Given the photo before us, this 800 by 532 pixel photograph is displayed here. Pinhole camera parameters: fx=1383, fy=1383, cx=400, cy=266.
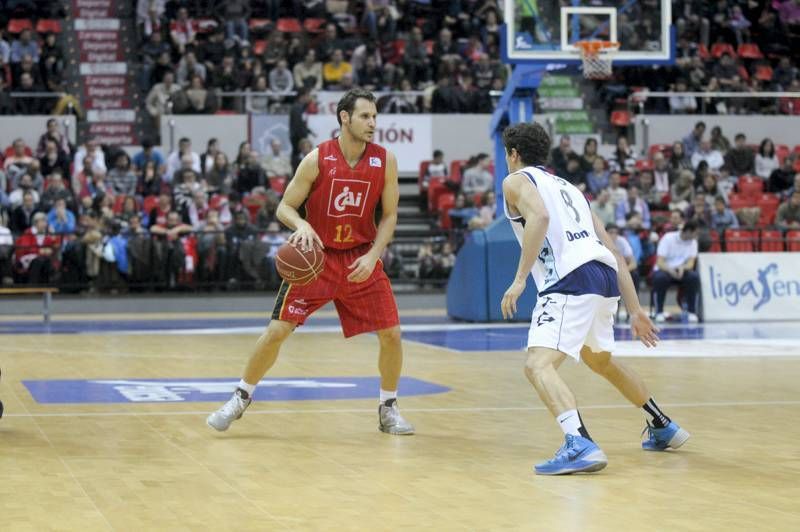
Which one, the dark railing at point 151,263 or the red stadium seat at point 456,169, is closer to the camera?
the dark railing at point 151,263


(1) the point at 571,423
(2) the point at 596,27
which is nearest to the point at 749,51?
(2) the point at 596,27

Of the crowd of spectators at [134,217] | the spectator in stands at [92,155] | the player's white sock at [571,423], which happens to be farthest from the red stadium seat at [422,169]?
the player's white sock at [571,423]

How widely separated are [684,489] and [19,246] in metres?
16.6

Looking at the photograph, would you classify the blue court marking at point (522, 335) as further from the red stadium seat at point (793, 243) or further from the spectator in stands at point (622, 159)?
the spectator in stands at point (622, 159)

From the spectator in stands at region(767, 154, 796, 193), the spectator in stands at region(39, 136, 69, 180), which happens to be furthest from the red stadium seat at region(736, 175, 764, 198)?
the spectator in stands at region(39, 136, 69, 180)

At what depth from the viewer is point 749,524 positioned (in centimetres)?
544

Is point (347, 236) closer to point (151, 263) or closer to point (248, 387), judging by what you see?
point (248, 387)

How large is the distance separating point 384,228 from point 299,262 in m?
0.64

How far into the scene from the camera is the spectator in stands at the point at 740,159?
26.2 metres

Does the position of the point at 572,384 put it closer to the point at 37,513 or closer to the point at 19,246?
the point at 37,513

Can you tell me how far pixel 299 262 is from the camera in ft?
26.5

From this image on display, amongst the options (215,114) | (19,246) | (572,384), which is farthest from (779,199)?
(572,384)

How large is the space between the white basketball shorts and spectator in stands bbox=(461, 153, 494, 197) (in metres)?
17.1

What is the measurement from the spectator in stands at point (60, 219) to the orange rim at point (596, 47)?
871 centimetres
